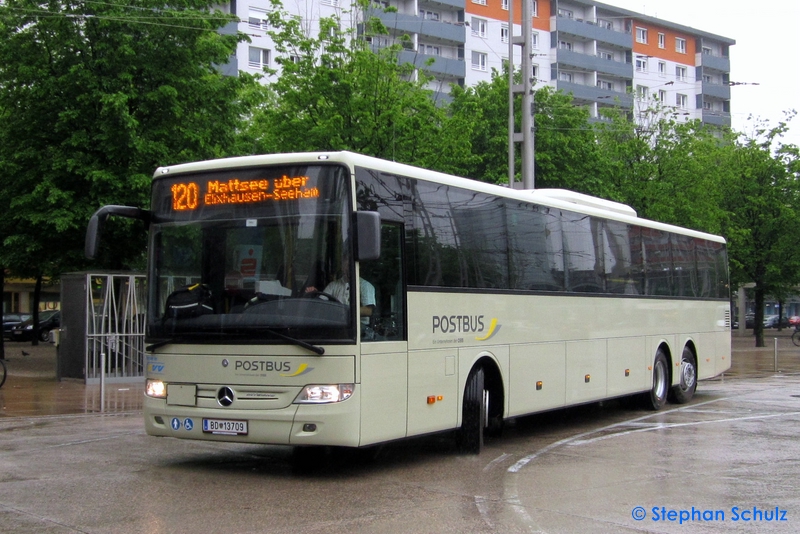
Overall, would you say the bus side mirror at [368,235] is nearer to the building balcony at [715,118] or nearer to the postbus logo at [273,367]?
the postbus logo at [273,367]

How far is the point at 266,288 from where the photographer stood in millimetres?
9672

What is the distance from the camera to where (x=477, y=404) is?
11.4 metres

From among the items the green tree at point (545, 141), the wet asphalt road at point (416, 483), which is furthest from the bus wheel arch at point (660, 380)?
the green tree at point (545, 141)

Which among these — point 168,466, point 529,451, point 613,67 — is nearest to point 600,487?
point 529,451

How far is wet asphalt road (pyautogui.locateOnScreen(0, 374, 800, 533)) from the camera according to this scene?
25.7ft

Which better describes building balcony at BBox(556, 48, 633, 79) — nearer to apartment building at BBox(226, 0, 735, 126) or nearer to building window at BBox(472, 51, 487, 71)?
apartment building at BBox(226, 0, 735, 126)

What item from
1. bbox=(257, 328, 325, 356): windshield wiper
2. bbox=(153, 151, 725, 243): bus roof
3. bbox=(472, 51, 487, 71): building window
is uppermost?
bbox=(472, 51, 487, 71): building window

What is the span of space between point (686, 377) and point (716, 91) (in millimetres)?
79007

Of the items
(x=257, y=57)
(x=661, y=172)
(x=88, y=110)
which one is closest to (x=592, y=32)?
(x=257, y=57)

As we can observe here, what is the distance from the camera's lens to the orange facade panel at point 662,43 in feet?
281

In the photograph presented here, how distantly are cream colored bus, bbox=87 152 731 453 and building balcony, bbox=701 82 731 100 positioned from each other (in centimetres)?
8315

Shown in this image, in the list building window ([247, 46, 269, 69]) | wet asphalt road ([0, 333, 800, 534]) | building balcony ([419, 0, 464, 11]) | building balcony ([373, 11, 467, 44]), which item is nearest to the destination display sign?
wet asphalt road ([0, 333, 800, 534])

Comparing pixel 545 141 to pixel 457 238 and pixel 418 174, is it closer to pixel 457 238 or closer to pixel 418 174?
pixel 457 238

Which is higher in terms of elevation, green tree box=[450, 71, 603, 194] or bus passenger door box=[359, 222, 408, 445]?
green tree box=[450, 71, 603, 194]
